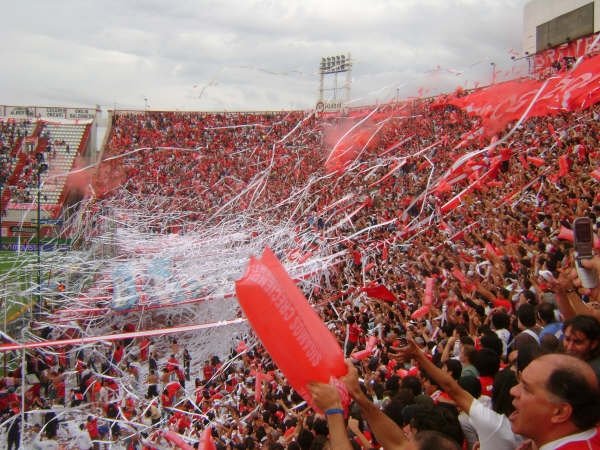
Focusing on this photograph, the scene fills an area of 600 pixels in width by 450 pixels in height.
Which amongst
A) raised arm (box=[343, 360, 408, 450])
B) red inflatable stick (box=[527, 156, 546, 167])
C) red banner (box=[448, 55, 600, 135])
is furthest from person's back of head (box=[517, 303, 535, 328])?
red banner (box=[448, 55, 600, 135])

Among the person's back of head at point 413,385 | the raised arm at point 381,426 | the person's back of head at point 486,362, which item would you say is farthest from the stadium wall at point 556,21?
the raised arm at point 381,426

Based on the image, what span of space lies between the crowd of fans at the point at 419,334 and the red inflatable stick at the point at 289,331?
0.15 metres

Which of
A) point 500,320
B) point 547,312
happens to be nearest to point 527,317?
point 547,312

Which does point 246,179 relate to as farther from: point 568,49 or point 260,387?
point 260,387

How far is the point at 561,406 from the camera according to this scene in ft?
5.19

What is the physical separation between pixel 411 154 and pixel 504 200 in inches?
266

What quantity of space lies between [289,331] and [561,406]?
1.08 metres

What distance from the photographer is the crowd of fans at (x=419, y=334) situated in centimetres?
218

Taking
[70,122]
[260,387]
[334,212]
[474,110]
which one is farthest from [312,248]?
[70,122]

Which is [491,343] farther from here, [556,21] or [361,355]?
[556,21]

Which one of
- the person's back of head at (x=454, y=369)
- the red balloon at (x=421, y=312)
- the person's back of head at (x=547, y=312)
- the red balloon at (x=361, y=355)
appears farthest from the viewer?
the red balloon at (x=421, y=312)

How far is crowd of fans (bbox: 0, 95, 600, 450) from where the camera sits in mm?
2176

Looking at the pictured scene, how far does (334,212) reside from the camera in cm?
1447

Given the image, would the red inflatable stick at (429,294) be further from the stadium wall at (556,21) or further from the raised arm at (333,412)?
the stadium wall at (556,21)
